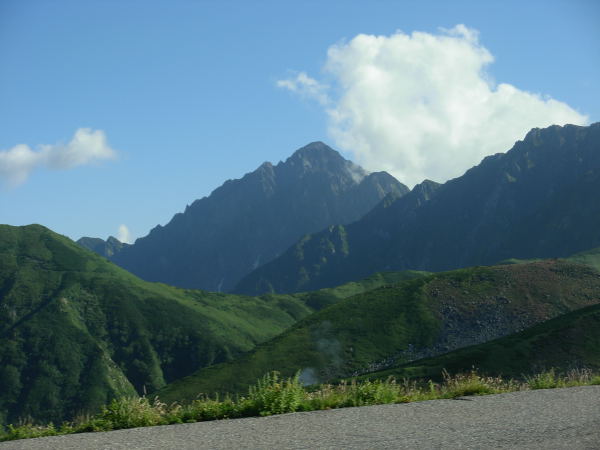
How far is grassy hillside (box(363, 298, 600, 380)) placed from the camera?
325 feet

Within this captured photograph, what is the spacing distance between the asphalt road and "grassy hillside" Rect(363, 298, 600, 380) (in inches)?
3564

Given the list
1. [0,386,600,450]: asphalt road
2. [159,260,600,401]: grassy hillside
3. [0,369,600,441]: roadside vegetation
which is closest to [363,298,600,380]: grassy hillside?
[159,260,600,401]: grassy hillside

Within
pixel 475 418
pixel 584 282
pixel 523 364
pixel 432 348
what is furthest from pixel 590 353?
pixel 475 418

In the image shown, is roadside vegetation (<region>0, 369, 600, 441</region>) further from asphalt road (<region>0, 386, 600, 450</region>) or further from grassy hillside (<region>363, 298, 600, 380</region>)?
grassy hillside (<region>363, 298, 600, 380</region>)

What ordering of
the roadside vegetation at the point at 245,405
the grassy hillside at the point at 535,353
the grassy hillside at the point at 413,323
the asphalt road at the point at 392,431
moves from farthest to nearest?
the grassy hillside at the point at 413,323 → the grassy hillside at the point at 535,353 → the roadside vegetation at the point at 245,405 → the asphalt road at the point at 392,431

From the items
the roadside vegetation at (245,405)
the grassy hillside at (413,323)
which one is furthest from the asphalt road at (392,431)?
the grassy hillside at (413,323)

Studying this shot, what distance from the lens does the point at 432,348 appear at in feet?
523

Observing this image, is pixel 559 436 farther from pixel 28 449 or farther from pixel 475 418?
pixel 28 449

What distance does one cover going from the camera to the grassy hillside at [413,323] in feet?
517

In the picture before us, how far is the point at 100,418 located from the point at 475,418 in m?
7.21

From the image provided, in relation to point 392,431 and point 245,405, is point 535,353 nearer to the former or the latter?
point 245,405

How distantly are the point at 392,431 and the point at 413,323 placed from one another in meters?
164

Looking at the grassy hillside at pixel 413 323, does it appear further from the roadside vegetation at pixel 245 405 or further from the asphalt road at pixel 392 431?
the asphalt road at pixel 392 431

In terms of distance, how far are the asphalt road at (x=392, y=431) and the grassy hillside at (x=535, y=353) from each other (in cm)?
9052
